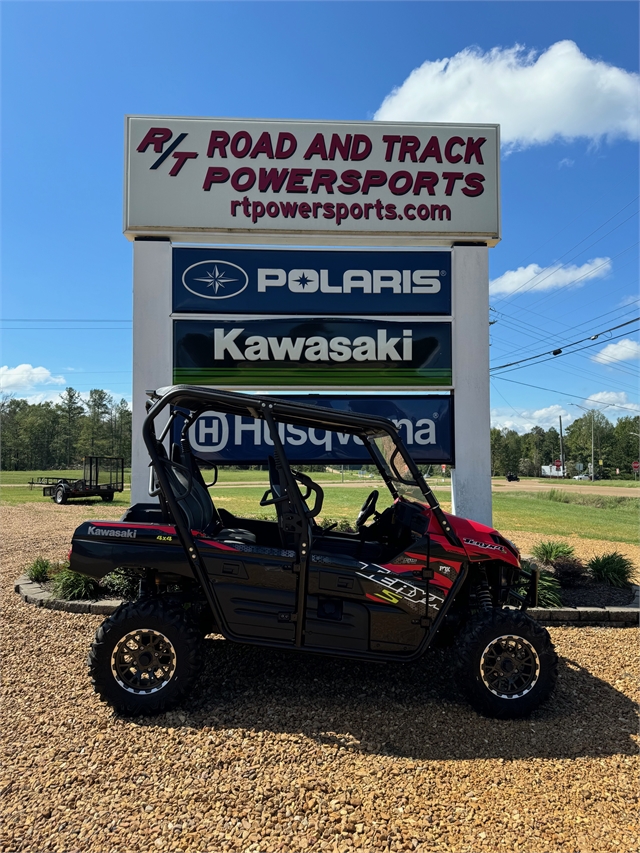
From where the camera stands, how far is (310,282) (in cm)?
667

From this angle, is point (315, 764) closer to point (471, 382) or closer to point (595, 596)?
point (595, 596)

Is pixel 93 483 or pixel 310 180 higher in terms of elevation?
pixel 310 180

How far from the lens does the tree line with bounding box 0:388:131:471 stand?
61.9 m

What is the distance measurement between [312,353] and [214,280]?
1.46 meters

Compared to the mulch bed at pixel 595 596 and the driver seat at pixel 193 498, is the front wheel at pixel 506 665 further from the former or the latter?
the mulch bed at pixel 595 596

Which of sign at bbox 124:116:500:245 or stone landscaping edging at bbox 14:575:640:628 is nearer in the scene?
stone landscaping edging at bbox 14:575:640:628

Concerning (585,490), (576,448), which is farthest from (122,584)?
(576,448)

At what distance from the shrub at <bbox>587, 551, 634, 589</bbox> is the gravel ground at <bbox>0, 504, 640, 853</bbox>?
97.9 inches

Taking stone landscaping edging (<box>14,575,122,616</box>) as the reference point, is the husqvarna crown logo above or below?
above

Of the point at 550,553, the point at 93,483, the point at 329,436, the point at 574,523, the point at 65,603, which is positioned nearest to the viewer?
the point at 65,603

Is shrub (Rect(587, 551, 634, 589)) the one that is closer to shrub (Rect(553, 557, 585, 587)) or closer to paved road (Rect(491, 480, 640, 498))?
shrub (Rect(553, 557, 585, 587))

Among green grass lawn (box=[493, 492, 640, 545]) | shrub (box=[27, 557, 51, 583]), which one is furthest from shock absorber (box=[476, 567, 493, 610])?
green grass lawn (box=[493, 492, 640, 545])

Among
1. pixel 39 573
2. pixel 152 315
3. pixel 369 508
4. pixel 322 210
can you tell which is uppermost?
pixel 322 210

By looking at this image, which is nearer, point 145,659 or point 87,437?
point 145,659
